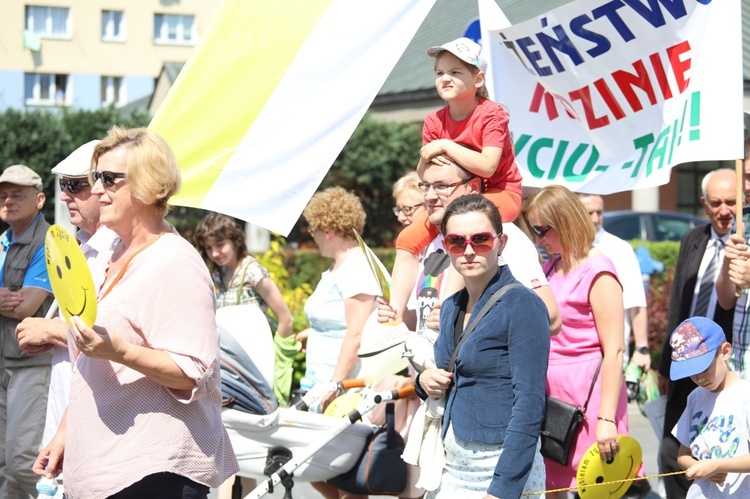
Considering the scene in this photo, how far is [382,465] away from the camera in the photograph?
527cm

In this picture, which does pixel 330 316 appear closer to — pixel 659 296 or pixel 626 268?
pixel 626 268

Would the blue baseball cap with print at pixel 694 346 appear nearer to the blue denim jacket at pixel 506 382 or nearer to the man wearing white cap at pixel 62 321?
the blue denim jacket at pixel 506 382

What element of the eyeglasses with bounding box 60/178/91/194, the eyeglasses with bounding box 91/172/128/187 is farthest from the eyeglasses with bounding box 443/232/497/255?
the eyeglasses with bounding box 60/178/91/194

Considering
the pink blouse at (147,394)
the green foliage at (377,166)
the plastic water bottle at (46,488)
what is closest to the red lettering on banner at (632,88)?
the pink blouse at (147,394)

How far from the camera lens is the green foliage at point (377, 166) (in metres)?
21.2

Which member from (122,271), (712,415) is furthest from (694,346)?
(122,271)

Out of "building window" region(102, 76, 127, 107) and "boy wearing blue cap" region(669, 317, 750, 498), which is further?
"building window" region(102, 76, 127, 107)

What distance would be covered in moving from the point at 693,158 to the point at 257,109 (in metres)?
1.90

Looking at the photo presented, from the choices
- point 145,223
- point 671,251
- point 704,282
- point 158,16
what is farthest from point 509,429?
point 158,16

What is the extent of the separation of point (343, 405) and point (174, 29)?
50998 mm

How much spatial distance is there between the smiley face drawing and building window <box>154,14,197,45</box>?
51.3m

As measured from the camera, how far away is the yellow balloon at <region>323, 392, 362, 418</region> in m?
5.44

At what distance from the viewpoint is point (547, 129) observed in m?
5.79

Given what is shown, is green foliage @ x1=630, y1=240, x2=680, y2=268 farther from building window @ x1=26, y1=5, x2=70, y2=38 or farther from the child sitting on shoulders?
building window @ x1=26, y1=5, x2=70, y2=38
